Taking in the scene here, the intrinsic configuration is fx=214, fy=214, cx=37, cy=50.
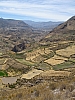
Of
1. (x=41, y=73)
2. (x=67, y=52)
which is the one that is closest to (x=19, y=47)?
(x=67, y=52)

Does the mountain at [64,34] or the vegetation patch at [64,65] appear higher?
the mountain at [64,34]

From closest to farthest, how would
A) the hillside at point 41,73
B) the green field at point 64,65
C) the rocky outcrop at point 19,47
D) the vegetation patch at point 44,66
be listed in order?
the hillside at point 41,73 → the green field at point 64,65 → the vegetation patch at point 44,66 → the rocky outcrop at point 19,47

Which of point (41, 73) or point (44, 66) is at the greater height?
point (41, 73)

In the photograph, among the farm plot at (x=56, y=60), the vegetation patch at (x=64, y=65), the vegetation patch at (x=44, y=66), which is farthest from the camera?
the farm plot at (x=56, y=60)

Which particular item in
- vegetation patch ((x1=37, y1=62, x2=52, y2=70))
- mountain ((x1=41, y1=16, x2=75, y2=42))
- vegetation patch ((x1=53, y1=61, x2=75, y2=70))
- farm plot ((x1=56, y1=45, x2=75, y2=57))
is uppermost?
mountain ((x1=41, y1=16, x2=75, y2=42))

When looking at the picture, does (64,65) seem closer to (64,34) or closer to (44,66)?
(44,66)

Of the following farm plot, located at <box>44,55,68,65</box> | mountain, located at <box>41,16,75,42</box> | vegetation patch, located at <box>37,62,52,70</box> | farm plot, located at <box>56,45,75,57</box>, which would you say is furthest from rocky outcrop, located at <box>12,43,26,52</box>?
vegetation patch, located at <box>37,62,52,70</box>

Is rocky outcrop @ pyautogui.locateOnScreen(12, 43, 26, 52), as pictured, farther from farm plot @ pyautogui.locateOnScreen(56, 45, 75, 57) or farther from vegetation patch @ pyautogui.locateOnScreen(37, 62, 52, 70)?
vegetation patch @ pyautogui.locateOnScreen(37, 62, 52, 70)

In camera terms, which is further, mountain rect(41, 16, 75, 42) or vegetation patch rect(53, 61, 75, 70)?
mountain rect(41, 16, 75, 42)

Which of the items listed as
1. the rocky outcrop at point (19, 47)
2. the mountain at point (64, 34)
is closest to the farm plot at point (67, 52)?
the mountain at point (64, 34)

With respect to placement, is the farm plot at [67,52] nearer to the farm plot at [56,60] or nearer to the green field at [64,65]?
the farm plot at [56,60]

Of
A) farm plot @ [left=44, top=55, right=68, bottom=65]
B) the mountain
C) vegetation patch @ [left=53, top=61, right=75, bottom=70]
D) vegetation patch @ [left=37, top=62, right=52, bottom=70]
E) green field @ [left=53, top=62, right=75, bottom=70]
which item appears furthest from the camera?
the mountain

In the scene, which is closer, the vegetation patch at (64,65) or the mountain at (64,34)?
the vegetation patch at (64,65)
